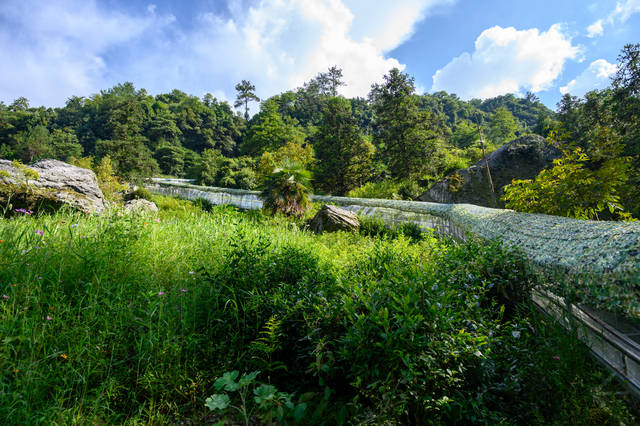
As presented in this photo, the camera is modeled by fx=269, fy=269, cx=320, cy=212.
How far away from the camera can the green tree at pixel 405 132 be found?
532 inches

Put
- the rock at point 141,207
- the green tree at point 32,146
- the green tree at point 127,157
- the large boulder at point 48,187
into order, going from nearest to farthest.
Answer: the large boulder at point 48,187 < the rock at point 141,207 < the green tree at point 127,157 < the green tree at point 32,146

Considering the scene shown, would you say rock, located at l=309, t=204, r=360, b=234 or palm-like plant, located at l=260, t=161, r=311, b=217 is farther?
palm-like plant, located at l=260, t=161, r=311, b=217

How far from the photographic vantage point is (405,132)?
1382 centimetres

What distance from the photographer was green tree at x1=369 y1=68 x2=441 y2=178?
44.3ft

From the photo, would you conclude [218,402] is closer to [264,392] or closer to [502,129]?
[264,392]

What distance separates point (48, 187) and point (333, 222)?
21.8ft

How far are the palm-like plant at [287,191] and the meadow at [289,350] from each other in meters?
5.30

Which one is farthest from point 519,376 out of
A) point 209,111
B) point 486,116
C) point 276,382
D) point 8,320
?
point 486,116

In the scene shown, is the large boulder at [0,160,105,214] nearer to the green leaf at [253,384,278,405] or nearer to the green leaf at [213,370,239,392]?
the green leaf at [213,370,239,392]

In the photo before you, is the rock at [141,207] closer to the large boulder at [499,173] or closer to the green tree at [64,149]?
the large boulder at [499,173]

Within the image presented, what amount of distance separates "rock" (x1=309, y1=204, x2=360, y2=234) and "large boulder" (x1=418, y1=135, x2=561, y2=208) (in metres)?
5.70

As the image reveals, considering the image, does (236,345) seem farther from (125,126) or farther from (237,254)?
(125,126)

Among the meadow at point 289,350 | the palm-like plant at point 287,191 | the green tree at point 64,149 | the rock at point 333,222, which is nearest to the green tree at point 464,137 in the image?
the palm-like plant at point 287,191

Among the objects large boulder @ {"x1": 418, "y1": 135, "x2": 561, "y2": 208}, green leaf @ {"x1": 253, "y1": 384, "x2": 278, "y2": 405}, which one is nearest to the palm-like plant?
large boulder @ {"x1": 418, "y1": 135, "x2": 561, "y2": 208}
